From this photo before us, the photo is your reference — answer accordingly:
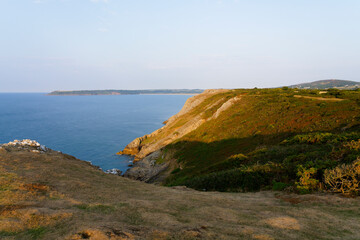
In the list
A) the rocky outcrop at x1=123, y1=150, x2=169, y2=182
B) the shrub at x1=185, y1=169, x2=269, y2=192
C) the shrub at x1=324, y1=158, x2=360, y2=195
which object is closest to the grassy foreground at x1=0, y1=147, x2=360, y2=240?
the shrub at x1=324, y1=158, x2=360, y2=195

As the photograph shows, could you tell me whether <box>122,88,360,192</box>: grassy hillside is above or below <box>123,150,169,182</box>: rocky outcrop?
above

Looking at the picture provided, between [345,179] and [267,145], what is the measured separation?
18646mm

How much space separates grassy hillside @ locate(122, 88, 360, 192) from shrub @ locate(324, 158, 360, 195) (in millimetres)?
640

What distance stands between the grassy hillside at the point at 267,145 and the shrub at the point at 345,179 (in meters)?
0.64

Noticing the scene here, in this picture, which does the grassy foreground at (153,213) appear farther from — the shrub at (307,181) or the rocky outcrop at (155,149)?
the rocky outcrop at (155,149)

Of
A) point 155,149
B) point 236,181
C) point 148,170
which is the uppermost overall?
point 236,181

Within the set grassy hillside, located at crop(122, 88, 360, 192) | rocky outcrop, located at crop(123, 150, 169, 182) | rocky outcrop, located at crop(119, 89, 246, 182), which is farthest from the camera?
rocky outcrop, located at crop(119, 89, 246, 182)

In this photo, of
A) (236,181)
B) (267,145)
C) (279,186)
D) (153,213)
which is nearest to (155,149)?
(267,145)

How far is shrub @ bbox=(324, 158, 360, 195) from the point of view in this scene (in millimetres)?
12291

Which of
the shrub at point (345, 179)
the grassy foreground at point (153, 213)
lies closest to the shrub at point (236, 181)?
the grassy foreground at point (153, 213)

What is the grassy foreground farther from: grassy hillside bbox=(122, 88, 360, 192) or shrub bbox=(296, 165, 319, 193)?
grassy hillside bbox=(122, 88, 360, 192)

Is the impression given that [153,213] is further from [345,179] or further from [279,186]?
[345,179]

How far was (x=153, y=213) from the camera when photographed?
399 inches

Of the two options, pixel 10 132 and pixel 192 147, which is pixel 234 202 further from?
pixel 10 132
